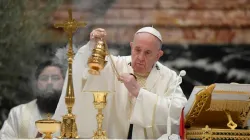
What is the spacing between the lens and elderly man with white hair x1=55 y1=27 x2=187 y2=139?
4148 mm

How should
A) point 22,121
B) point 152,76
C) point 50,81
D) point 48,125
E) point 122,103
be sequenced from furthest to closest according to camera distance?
point 50,81 → point 22,121 → point 152,76 → point 122,103 → point 48,125

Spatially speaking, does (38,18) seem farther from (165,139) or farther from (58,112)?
(165,139)

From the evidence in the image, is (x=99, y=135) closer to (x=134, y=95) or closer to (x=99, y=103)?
(x=99, y=103)

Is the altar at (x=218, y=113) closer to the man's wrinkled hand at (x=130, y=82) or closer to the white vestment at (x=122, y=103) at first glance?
the white vestment at (x=122, y=103)

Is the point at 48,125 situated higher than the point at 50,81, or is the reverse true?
the point at 50,81

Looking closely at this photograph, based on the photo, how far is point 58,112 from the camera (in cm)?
450

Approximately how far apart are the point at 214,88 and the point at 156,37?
874mm

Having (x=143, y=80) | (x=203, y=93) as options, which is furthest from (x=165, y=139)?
(x=143, y=80)

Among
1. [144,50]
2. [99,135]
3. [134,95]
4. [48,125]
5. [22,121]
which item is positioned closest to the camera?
[48,125]

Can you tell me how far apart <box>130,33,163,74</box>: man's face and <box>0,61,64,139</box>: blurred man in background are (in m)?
1.84

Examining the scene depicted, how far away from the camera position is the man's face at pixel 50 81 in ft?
20.4

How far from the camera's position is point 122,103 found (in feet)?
15.0

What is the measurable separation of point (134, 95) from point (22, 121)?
234 centimetres

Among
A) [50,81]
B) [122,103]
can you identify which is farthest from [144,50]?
[50,81]
